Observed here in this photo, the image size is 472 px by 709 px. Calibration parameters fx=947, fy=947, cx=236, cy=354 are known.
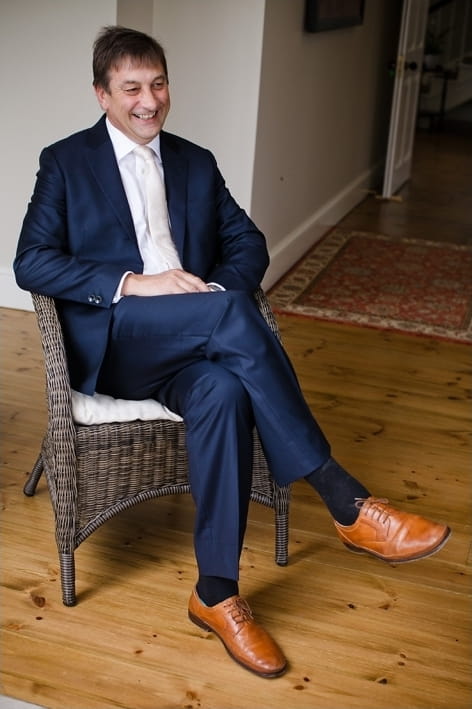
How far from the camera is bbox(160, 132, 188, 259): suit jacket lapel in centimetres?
236

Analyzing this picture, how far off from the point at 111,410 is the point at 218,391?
0.28 m

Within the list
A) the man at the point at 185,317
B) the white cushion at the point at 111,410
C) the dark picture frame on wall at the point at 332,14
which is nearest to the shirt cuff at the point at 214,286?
the man at the point at 185,317

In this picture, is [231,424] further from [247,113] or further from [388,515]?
[247,113]

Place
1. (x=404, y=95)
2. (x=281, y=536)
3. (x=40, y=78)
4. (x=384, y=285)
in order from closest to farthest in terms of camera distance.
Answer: (x=281, y=536) < (x=40, y=78) < (x=384, y=285) < (x=404, y=95)

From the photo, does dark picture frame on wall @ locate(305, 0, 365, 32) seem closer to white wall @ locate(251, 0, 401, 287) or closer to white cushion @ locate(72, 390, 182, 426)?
white wall @ locate(251, 0, 401, 287)

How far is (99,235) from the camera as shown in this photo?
2277 millimetres

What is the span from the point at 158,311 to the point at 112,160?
1.43 ft

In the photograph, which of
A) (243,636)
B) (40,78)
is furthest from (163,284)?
(40,78)

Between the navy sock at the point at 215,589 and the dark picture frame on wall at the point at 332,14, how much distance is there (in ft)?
10.7

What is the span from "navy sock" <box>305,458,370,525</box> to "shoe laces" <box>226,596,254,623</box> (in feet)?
0.96

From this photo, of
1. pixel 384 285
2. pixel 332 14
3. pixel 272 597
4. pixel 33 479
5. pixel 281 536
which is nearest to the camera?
pixel 272 597

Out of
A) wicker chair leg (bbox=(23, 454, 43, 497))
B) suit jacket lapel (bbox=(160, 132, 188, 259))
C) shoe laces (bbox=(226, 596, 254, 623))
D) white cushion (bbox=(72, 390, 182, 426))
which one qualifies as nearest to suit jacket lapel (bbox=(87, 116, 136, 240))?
suit jacket lapel (bbox=(160, 132, 188, 259))

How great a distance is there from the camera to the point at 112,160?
2.29 meters

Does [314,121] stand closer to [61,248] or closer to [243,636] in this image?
[61,248]
